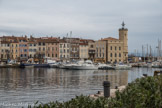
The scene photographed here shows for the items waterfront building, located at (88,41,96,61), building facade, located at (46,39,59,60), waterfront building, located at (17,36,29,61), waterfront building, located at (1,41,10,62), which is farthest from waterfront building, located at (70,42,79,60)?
waterfront building, located at (1,41,10,62)

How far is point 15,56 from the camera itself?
118562 mm

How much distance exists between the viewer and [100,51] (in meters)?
121

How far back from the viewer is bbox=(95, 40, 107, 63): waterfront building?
395 feet

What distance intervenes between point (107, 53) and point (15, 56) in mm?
37396

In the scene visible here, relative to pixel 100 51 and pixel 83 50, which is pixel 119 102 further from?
pixel 100 51

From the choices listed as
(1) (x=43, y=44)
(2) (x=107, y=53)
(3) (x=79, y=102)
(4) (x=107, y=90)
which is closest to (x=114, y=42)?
(2) (x=107, y=53)

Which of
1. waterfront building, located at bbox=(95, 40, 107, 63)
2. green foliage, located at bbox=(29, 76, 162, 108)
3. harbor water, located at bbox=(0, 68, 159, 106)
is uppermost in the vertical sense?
waterfront building, located at bbox=(95, 40, 107, 63)

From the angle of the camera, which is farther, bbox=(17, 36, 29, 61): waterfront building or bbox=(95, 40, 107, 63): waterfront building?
bbox=(95, 40, 107, 63): waterfront building

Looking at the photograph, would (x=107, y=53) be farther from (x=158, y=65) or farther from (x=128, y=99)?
(x=128, y=99)

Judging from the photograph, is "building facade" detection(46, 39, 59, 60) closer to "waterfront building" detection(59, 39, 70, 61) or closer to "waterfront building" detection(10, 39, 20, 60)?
"waterfront building" detection(59, 39, 70, 61)

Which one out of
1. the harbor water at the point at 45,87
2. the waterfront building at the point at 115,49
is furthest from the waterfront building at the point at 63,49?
the harbor water at the point at 45,87

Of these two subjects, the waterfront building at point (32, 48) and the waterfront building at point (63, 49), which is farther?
the waterfront building at point (63, 49)

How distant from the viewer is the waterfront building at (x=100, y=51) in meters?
120

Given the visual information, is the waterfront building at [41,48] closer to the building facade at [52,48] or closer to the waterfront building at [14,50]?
the building facade at [52,48]
